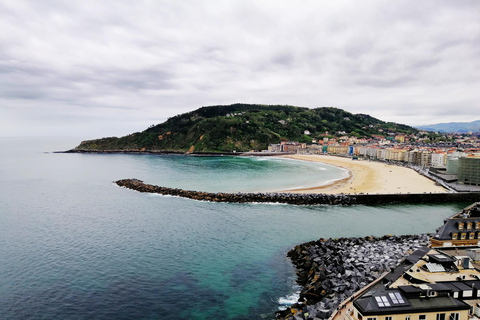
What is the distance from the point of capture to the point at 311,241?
30.1 m

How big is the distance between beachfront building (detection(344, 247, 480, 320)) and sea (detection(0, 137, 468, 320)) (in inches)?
308

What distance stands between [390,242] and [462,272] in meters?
14.2

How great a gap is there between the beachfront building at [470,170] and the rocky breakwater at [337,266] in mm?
39687

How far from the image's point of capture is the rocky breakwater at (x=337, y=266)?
1823 centimetres

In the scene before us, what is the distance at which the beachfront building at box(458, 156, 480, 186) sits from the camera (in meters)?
58.6

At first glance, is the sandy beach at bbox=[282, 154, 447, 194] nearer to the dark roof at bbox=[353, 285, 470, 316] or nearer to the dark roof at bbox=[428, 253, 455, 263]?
the dark roof at bbox=[428, 253, 455, 263]

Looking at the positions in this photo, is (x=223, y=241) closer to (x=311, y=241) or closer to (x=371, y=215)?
(x=311, y=241)

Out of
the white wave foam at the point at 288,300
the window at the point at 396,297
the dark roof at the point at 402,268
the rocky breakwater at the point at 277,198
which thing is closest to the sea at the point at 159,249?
the white wave foam at the point at 288,300

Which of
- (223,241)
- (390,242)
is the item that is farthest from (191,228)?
(390,242)

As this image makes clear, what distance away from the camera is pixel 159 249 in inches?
1168

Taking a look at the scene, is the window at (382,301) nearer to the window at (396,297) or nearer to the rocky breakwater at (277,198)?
the window at (396,297)

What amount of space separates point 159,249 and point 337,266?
16.8m

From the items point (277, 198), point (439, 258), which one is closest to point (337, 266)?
point (439, 258)

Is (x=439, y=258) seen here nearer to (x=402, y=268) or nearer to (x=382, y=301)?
(x=402, y=268)
